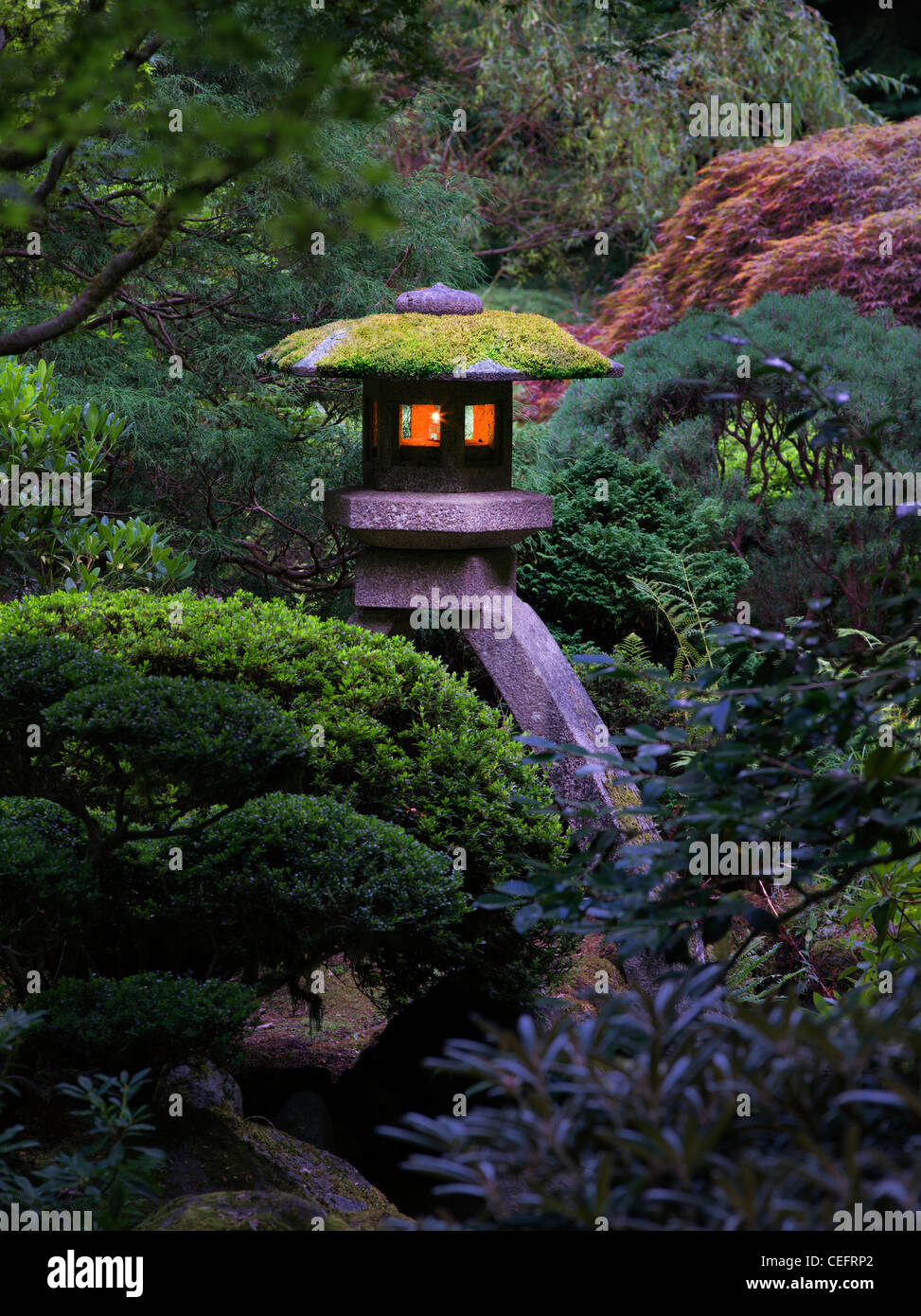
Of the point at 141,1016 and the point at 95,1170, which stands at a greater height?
the point at 141,1016

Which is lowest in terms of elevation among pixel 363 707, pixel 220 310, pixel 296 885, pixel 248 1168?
pixel 248 1168

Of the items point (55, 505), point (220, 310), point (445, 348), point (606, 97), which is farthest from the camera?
point (606, 97)

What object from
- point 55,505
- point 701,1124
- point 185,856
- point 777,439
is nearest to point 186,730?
point 185,856

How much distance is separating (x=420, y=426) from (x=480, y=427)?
26 cm

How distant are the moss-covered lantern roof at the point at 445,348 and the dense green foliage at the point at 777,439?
2.00m

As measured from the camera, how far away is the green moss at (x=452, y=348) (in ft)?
16.6

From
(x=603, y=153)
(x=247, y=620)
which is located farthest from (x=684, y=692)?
(x=603, y=153)

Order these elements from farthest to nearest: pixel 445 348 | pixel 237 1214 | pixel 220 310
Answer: pixel 220 310
pixel 445 348
pixel 237 1214

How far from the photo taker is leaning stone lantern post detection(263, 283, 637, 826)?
204 inches

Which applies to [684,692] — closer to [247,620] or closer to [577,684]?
[577,684]

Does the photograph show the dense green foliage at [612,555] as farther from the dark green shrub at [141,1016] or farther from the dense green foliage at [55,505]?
the dark green shrub at [141,1016]

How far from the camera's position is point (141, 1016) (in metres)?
3.29

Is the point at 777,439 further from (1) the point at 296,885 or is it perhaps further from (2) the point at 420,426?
(1) the point at 296,885

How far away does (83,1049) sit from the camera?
3.40m
